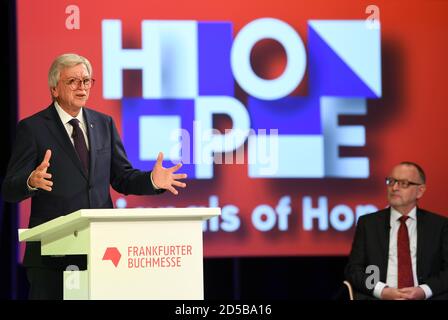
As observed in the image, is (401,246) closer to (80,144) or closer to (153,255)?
(80,144)

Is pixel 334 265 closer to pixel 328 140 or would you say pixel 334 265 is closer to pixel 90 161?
pixel 328 140

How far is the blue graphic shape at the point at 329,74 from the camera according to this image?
5652 millimetres

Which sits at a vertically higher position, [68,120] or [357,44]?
[357,44]

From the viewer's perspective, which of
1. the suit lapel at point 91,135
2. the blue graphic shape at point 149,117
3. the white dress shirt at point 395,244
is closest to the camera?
the suit lapel at point 91,135

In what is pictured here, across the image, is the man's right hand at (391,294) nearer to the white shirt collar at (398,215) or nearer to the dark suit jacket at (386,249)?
the dark suit jacket at (386,249)

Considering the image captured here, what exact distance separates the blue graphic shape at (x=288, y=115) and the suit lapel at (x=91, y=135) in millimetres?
2179

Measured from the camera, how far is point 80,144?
3.40m

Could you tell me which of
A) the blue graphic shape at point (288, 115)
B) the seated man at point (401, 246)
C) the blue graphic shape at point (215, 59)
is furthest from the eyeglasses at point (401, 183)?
the blue graphic shape at point (215, 59)

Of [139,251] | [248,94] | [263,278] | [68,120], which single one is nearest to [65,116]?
[68,120]

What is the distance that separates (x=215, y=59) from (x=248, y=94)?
0.30 metres

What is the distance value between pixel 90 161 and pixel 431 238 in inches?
91.9

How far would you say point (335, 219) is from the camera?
5.61 metres

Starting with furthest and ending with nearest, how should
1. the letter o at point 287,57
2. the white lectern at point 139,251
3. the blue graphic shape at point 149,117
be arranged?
1. the letter o at point 287,57
2. the blue graphic shape at point 149,117
3. the white lectern at point 139,251

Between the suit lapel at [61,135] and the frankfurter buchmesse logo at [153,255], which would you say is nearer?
the frankfurter buchmesse logo at [153,255]
